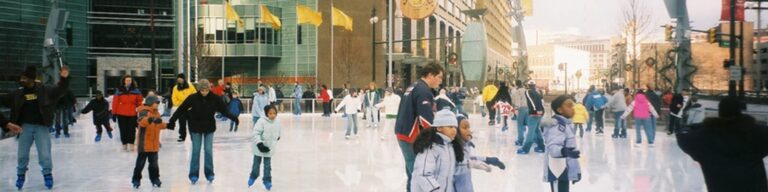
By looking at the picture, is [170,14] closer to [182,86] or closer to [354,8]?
[354,8]

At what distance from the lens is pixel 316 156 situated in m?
13.6

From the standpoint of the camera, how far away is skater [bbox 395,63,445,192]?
6676mm

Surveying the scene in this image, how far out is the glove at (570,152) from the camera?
6.59 metres

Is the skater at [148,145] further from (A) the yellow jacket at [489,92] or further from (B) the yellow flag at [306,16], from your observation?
(B) the yellow flag at [306,16]

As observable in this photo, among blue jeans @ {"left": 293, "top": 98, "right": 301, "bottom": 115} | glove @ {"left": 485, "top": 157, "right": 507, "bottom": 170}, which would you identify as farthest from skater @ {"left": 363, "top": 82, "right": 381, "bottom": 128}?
glove @ {"left": 485, "top": 157, "right": 507, "bottom": 170}

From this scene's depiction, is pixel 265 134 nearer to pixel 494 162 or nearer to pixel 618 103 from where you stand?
pixel 494 162

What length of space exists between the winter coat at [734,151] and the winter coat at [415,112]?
253 centimetres

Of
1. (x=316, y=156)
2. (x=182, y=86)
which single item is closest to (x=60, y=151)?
(x=182, y=86)

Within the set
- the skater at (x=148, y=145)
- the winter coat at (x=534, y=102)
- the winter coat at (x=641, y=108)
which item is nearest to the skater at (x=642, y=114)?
the winter coat at (x=641, y=108)

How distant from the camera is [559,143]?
6.71 metres

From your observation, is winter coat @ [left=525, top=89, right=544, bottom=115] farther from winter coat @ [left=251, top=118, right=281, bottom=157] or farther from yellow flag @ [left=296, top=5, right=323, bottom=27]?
yellow flag @ [left=296, top=5, right=323, bottom=27]

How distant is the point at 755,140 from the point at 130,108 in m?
11.5

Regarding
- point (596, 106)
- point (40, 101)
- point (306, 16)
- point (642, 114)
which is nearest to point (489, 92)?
point (596, 106)

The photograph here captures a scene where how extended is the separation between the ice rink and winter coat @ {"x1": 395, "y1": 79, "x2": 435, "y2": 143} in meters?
2.47
